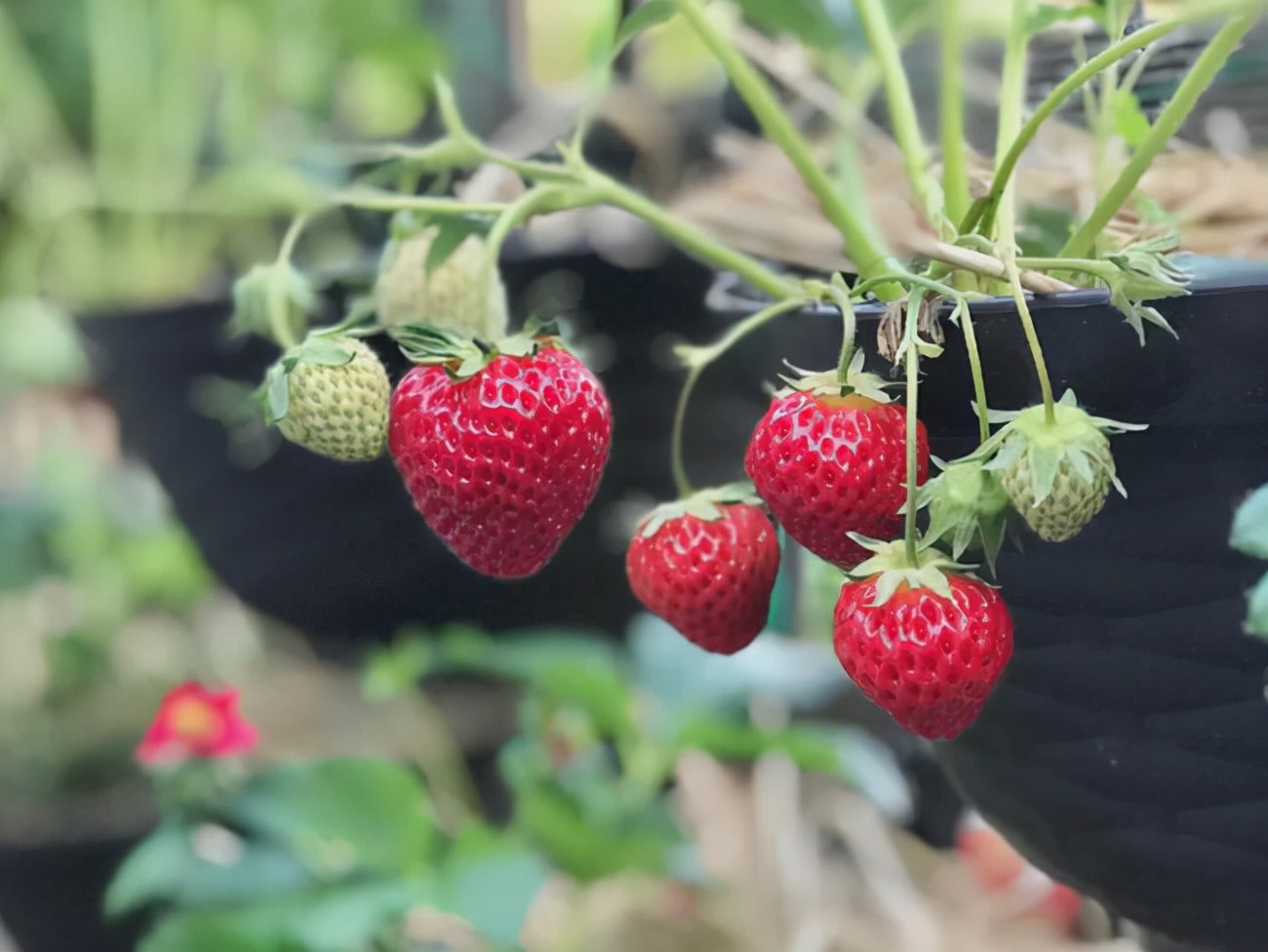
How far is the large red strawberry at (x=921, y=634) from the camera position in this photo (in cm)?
35

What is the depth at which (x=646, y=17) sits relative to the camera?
507 mm

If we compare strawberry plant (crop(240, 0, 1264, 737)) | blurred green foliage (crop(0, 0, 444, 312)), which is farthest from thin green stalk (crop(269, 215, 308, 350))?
blurred green foliage (crop(0, 0, 444, 312))

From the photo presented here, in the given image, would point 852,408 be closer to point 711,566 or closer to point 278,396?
point 711,566

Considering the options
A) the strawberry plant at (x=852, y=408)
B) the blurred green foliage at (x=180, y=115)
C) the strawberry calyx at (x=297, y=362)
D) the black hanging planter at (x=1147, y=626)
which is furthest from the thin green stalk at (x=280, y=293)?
the blurred green foliage at (x=180, y=115)

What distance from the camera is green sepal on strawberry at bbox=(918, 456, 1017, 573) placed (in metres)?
0.34

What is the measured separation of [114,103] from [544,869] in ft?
3.23

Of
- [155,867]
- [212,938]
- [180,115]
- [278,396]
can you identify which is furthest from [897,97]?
[180,115]

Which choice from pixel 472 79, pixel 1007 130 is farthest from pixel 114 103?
pixel 1007 130

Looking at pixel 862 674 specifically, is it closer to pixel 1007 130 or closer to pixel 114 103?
pixel 1007 130

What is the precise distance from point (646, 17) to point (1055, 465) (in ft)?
1.01

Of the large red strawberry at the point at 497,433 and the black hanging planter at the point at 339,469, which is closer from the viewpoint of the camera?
the large red strawberry at the point at 497,433

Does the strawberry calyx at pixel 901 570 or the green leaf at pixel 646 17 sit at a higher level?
the green leaf at pixel 646 17

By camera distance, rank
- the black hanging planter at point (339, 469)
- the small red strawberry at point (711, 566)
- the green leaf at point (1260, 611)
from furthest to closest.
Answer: the black hanging planter at point (339, 469)
the small red strawberry at point (711, 566)
the green leaf at point (1260, 611)

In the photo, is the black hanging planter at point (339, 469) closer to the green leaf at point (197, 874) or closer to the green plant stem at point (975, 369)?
the green leaf at point (197, 874)
